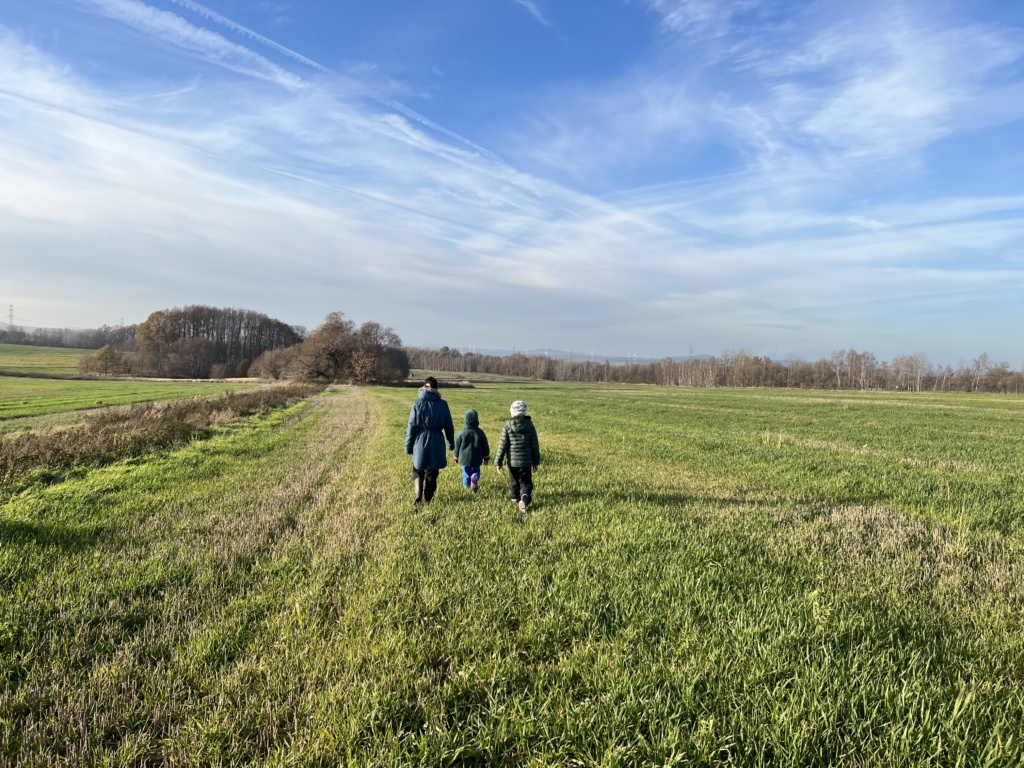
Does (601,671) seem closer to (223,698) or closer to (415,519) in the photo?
(223,698)

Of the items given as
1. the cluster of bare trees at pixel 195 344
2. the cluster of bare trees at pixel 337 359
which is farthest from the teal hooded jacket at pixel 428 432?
the cluster of bare trees at pixel 195 344

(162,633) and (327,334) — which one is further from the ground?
(327,334)

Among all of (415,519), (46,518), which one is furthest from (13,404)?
(415,519)

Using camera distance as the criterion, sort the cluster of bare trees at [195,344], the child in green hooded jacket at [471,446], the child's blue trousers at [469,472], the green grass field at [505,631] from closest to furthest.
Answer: the green grass field at [505,631] → the child in green hooded jacket at [471,446] → the child's blue trousers at [469,472] → the cluster of bare trees at [195,344]

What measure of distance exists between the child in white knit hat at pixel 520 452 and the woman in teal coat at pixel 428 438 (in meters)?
0.99

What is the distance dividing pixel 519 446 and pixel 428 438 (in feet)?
5.14

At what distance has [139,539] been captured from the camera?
20.0 ft

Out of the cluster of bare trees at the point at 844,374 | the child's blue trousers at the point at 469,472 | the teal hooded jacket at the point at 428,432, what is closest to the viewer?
the teal hooded jacket at the point at 428,432

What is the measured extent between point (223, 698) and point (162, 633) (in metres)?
1.33

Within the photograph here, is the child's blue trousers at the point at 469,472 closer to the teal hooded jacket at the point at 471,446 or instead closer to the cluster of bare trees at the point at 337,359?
the teal hooded jacket at the point at 471,446

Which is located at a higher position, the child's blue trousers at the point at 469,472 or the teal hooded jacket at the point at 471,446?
the teal hooded jacket at the point at 471,446

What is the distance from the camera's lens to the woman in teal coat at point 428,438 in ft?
26.2

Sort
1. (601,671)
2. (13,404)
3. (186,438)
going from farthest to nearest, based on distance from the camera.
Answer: (13,404) → (186,438) → (601,671)

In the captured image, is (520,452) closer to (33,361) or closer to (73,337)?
(33,361)
